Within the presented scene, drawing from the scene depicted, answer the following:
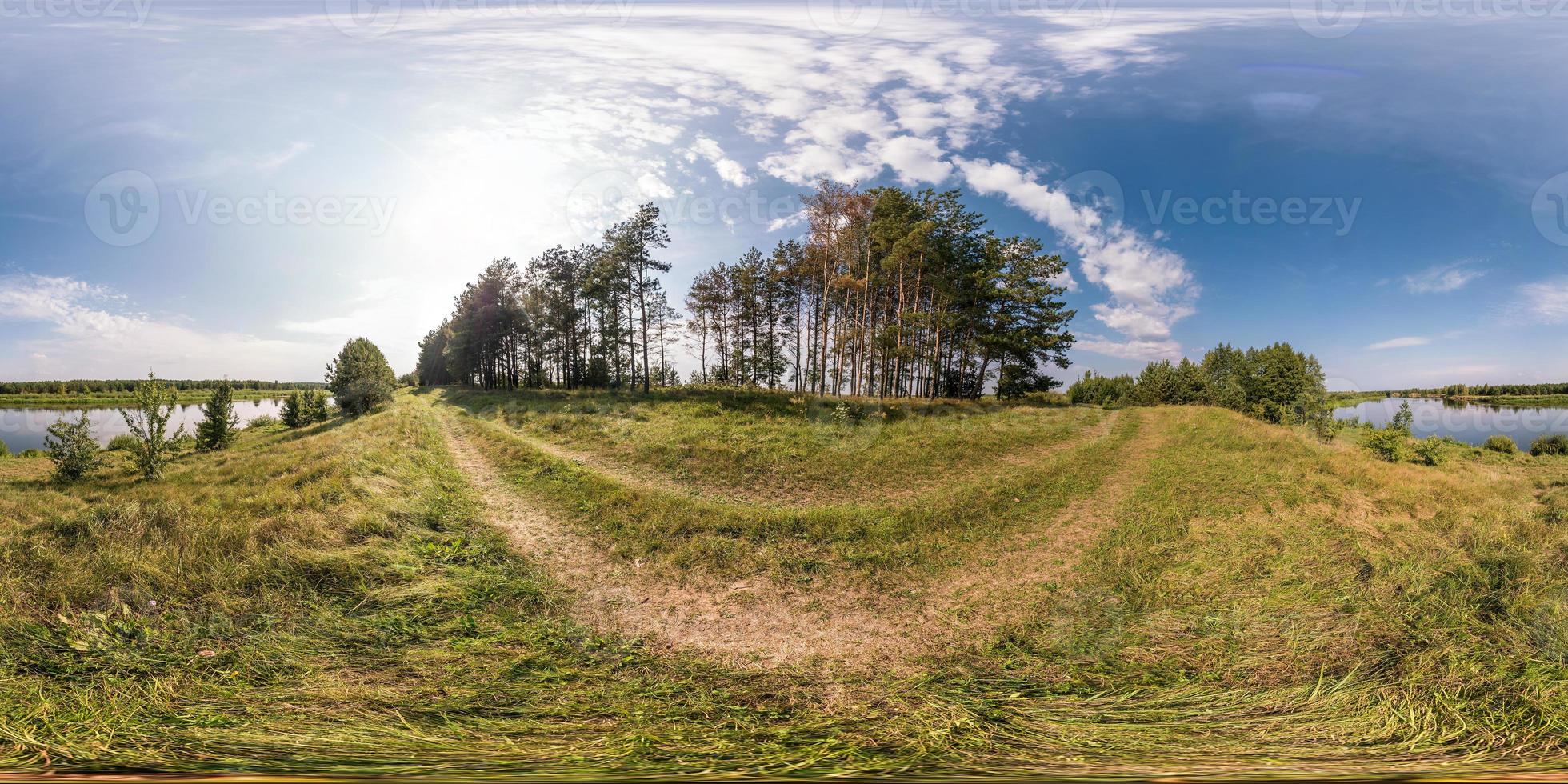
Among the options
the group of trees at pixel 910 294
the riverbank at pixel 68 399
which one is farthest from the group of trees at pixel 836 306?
the riverbank at pixel 68 399

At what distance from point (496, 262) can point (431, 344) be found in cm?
2750

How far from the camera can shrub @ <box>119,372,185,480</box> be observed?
754 cm

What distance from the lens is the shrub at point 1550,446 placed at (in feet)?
35.9

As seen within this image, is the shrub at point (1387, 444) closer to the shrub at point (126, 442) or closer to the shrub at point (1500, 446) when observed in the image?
the shrub at point (1500, 446)

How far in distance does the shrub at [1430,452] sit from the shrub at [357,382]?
36.9m

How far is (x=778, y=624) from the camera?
4.64 m

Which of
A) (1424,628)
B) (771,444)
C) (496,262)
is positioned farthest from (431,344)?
(1424,628)

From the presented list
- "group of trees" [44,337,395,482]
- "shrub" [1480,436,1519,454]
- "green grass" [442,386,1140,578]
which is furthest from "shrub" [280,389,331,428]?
"shrub" [1480,436,1519,454]

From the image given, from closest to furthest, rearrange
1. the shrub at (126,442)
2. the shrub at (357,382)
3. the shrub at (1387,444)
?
1. the shrub at (126,442)
2. the shrub at (1387,444)
3. the shrub at (357,382)

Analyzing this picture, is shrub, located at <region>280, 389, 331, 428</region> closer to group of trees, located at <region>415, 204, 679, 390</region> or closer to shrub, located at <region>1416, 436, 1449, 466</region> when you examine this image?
group of trees, located at <region>415, 204, 679, 390</region>

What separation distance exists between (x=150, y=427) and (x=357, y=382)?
19280mm

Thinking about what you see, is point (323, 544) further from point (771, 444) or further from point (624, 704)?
point (771, 444)

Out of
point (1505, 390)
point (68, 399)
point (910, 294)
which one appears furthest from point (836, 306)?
point (68, 399)

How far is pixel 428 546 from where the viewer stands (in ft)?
19.7
